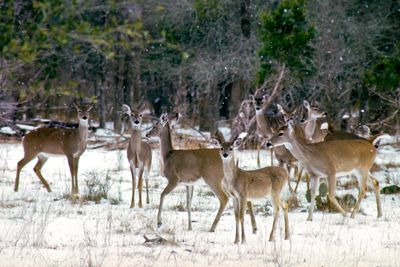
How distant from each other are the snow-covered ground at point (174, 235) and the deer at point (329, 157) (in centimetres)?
53

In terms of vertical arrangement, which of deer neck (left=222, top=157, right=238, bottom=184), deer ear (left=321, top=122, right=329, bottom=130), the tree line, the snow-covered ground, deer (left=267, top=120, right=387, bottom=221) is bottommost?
the snow-covered ground

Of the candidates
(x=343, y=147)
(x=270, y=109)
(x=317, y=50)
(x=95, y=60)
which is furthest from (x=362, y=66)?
(x=95, y=60)

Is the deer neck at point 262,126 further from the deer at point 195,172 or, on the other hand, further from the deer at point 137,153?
the deer at point 195,172

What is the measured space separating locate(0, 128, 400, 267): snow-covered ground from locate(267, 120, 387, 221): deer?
0.53 meters

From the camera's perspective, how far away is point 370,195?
8.41 m

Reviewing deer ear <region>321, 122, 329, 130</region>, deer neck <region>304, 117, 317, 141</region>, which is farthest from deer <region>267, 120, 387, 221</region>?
deer ear <region>321, 122, 329, 130</region>

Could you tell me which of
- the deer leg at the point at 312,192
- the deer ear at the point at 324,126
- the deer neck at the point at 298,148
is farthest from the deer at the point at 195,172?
the deer ear at the point at 324,126

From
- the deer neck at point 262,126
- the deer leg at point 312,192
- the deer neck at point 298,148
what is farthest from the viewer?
the deer neck at point 262,126

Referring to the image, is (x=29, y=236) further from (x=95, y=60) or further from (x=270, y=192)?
(x=95, y=60)

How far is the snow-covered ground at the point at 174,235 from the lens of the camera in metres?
4.60

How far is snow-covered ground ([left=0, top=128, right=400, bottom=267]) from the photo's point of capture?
4602 millimetres

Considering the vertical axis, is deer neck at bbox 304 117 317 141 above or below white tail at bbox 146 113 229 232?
above

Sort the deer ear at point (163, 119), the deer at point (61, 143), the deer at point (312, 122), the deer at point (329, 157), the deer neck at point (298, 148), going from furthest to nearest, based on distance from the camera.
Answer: the deer at point (312, 122)
the deer at point (61, 143)
the deer ear at point (163, 119)
the deer neck at point (298, 148)
the deer at point (329, 157)

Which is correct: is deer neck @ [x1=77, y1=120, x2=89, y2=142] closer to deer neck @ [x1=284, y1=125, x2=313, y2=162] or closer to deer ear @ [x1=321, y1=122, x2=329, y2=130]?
deer neck @ [x1=284, y1=125, x2=313, y2=162]
